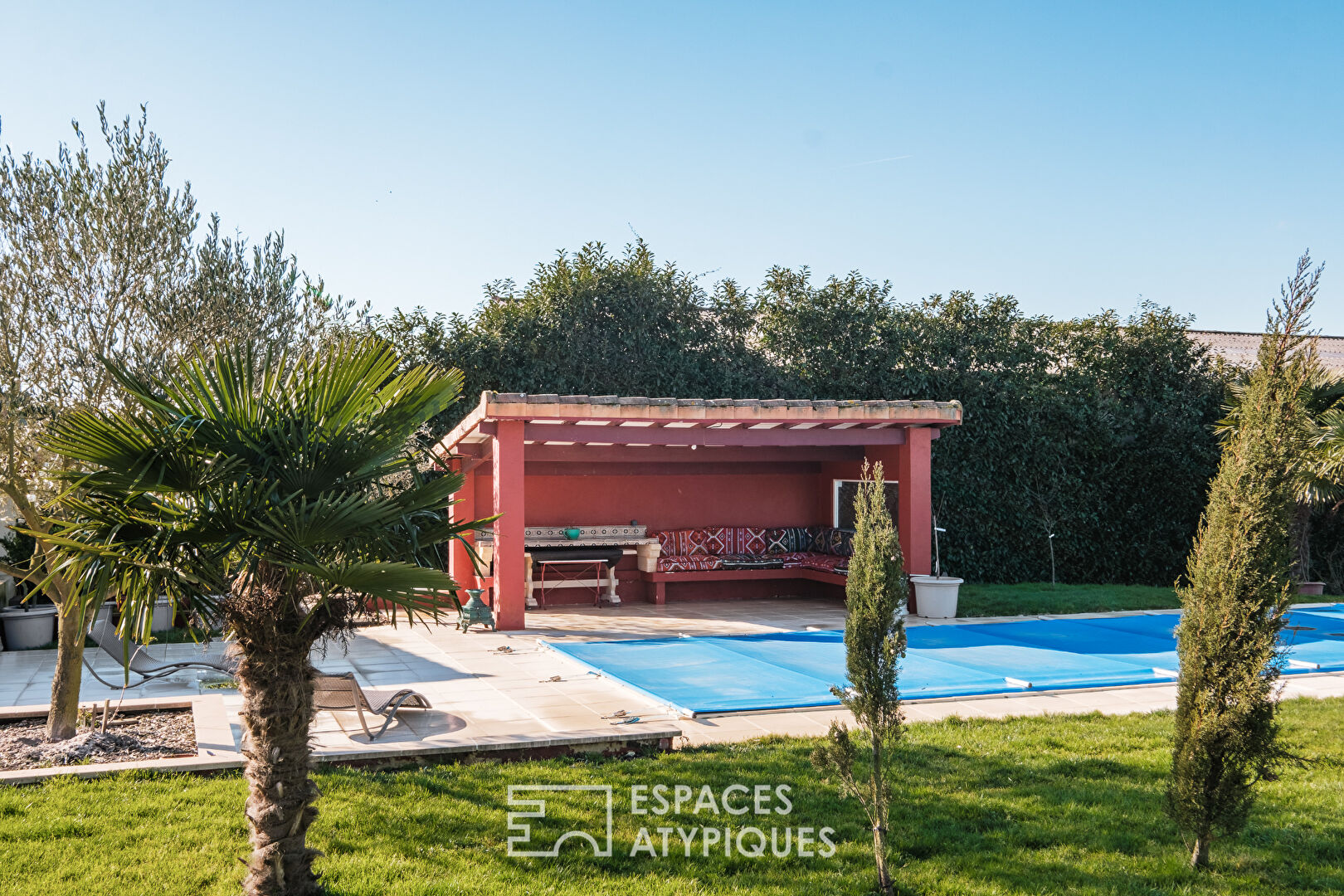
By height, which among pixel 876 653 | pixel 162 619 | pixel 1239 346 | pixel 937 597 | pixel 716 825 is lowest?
pixel 716 825

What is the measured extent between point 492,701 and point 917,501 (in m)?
7.66

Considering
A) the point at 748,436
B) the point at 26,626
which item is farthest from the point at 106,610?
the point at 748,436

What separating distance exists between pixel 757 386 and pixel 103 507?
606 inches

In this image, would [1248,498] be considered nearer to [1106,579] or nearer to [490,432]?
[490,432]

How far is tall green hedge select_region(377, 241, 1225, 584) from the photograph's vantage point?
17547 millimetres

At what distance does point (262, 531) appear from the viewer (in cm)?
351

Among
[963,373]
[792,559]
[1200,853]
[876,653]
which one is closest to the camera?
[876,653]

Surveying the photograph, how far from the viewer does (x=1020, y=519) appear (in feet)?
57.6

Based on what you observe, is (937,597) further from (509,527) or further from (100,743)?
(100,743)

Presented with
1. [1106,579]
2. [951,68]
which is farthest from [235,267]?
[1106,579]

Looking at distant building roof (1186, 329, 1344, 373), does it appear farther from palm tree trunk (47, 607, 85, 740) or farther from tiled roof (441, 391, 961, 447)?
palm tree trunk (47, 607, 85, 740)

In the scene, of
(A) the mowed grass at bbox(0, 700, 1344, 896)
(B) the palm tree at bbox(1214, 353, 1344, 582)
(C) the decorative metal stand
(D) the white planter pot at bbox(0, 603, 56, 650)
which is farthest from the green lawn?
(D) the white planter pot at bbox(0, 603, 56, 650)

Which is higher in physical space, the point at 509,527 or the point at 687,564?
the point at 509,527

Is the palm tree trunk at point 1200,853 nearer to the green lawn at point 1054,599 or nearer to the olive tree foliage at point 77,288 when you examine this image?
the olive tree foliage at point 77,288
